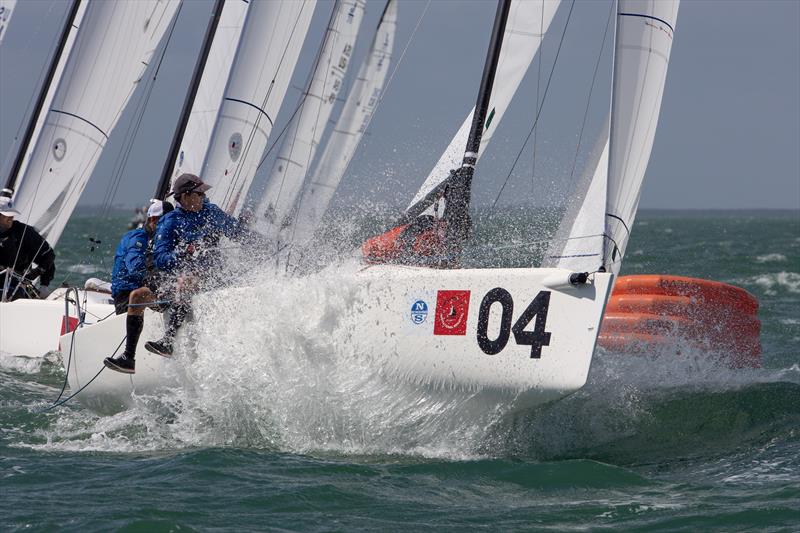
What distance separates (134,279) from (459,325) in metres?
2.01

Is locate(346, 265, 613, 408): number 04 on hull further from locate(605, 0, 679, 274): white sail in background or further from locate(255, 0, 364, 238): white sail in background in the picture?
locate(255, 0, 364, 238): white sail in background

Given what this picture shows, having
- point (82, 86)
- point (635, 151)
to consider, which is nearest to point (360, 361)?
point (635, 151)

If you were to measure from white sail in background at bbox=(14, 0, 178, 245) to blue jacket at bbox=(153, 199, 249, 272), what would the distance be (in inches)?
166

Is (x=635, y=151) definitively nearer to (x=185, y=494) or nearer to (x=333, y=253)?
(x=333, y=253)

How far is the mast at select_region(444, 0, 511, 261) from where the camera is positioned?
6449 mm

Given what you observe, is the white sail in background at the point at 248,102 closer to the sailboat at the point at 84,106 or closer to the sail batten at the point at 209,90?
the sail batten at the point at 209,90

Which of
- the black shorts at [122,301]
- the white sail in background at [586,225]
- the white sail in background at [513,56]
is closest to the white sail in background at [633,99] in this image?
the white sail in background at [586,225]

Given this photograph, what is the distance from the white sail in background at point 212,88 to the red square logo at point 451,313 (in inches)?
195

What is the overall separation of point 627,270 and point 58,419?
15474mm

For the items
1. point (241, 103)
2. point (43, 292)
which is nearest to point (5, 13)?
point (241, 103)

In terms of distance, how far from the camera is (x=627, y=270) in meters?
20.8

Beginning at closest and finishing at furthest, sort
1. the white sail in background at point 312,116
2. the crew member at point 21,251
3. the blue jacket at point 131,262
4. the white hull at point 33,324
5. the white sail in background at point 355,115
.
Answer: the blue jacket at point 131,262 < the crew member at point 21,251 < the white hull at point 33,324 < the white sail in background at point 312,116 < the white sail in background at point 355,115

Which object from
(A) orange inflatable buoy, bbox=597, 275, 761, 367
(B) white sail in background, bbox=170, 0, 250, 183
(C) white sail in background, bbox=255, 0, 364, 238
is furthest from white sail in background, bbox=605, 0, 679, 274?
(C) white sail in background, bbox=255, 0, 364, 238

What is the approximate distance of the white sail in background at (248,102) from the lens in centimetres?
1006
